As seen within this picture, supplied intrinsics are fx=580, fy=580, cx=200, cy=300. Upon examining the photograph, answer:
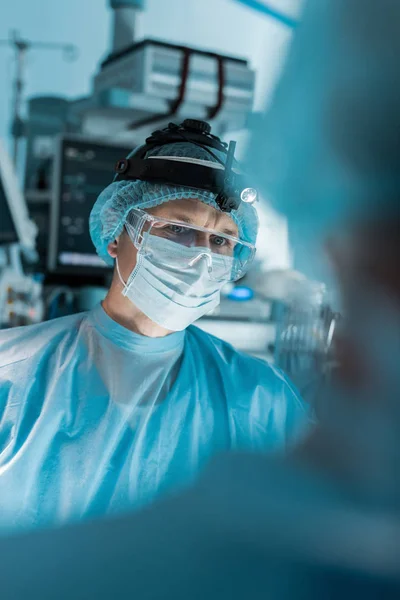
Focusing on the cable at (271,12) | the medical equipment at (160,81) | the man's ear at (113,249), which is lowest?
the man's ear at (113,249)

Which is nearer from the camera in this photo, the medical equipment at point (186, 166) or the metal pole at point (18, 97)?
the medical equipment at point (186, 166)

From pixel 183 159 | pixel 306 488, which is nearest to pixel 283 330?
pixel 306 488

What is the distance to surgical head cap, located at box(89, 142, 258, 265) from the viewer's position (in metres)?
0.95

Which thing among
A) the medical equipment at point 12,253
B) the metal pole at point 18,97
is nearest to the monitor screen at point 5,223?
the medical equipment at point 12,253

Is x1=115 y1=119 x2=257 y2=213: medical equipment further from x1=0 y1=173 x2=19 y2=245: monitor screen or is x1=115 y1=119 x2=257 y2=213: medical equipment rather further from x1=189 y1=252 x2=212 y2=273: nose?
x1=0 y1=173 x2=19 y2=245: monitor screen

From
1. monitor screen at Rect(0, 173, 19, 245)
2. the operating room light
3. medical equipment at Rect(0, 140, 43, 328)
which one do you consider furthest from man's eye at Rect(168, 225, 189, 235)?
monitor screen at Rect(0, 173, 19, 245)

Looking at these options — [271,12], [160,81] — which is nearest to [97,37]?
[160,81]

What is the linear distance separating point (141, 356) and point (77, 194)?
184 cm

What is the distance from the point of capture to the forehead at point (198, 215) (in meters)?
0.98

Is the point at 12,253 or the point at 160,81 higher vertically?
the point at 160,81

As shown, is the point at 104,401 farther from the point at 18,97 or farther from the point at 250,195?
the point at 18,97

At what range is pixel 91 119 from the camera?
9.39 feet

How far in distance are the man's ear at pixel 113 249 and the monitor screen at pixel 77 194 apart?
5.20ft

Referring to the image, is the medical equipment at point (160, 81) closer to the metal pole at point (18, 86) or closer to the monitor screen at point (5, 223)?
the monitor screen at point (5, 223)
